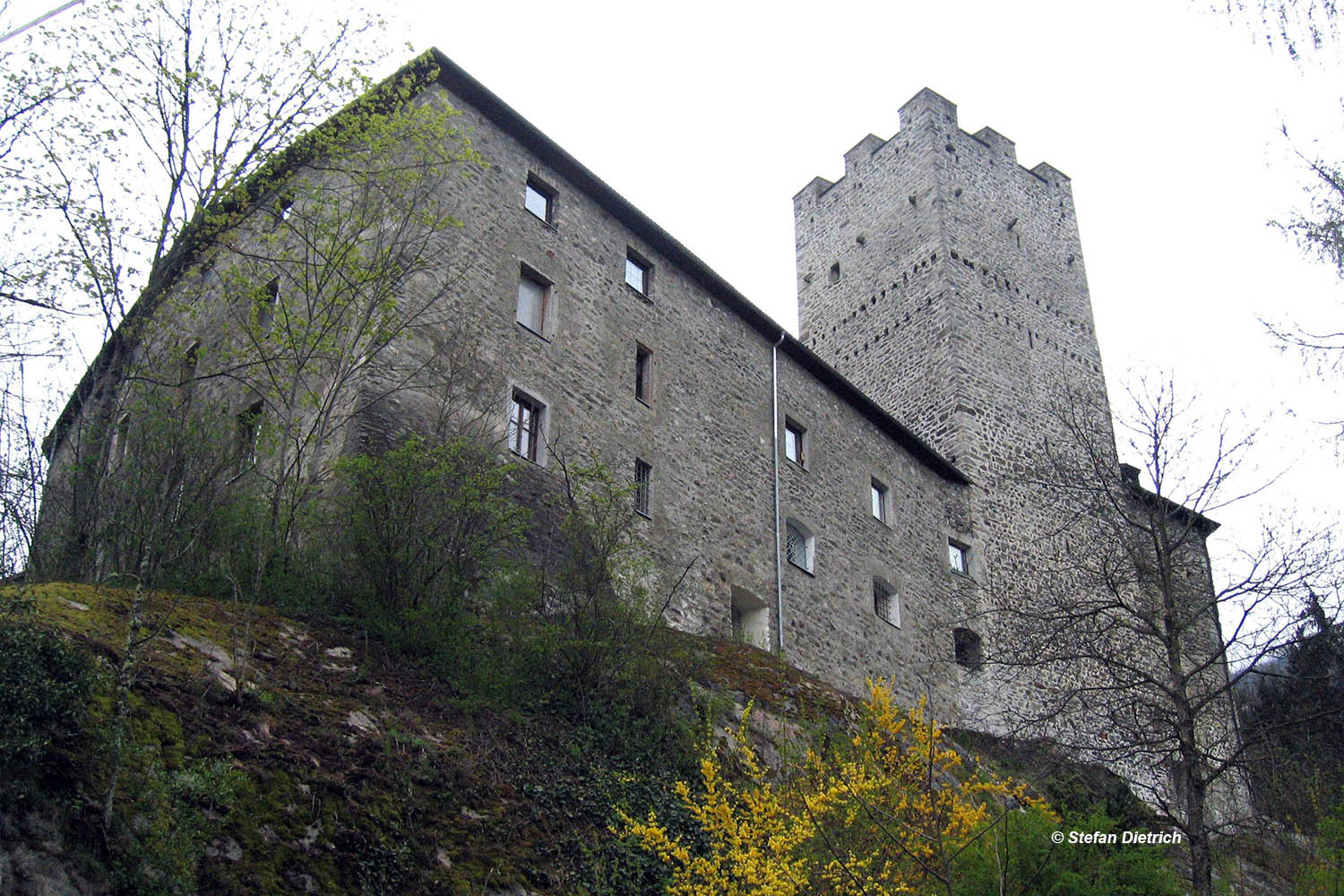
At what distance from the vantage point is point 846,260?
2945 centimetres

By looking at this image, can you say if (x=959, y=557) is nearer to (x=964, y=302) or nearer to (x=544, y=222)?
(x=964, y=302)

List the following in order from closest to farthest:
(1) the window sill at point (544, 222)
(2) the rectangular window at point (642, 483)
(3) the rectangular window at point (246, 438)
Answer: (3) the rectangular window at point (246, 438)
(2) the rectangular window at point (642, 483)
(1) the window sill at point (544, 222)

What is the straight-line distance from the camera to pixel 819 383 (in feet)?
71.8

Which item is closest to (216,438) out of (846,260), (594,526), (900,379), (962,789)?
(594,526)

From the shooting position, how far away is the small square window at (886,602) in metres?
20.8

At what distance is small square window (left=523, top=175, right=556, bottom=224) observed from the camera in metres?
17.2

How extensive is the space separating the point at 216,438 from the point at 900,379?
58.7 ft

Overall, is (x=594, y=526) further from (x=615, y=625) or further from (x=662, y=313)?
(x=662, y=313)

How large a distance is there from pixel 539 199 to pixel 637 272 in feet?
7.01

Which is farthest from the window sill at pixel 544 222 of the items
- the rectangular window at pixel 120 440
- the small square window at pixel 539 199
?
the rectangular window at pixel 120 440

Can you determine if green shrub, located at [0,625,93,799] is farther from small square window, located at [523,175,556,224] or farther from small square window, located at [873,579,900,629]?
small square window, located at [873,579,900,629]

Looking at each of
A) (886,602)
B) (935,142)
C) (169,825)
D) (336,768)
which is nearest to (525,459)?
(336,768)

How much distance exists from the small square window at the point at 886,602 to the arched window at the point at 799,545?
180cm

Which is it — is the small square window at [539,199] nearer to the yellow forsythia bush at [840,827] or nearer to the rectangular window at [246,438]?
the rectangular window at [246,438]
